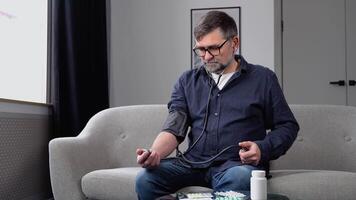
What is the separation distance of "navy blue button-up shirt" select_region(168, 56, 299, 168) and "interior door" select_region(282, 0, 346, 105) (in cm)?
202

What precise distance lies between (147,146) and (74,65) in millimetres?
981

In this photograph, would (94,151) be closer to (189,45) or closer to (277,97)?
(277,97)

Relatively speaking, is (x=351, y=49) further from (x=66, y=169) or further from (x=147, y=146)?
(x=66, y=169)

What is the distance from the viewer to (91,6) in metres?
3.55

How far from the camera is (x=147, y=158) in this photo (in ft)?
5.40

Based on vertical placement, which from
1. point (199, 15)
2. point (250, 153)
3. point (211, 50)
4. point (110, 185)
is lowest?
point (110, 185)

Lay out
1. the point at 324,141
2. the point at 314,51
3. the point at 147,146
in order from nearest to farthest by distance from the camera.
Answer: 1. the point at 324,141
2. the point at 147,146
3. the point at 314,51

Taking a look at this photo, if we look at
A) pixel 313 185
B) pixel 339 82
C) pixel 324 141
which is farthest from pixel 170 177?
pixel 339 82

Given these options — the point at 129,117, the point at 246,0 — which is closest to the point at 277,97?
the point at 129,117

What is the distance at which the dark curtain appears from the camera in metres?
3.08

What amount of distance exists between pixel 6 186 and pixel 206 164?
1.34 meters

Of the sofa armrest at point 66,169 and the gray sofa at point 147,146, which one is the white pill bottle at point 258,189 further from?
the sofa armrest at point 66,169

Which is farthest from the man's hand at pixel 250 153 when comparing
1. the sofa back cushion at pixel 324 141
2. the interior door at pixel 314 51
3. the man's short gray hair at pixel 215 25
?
the interior door at pixel 314 51

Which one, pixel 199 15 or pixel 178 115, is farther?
pixel 199 15
